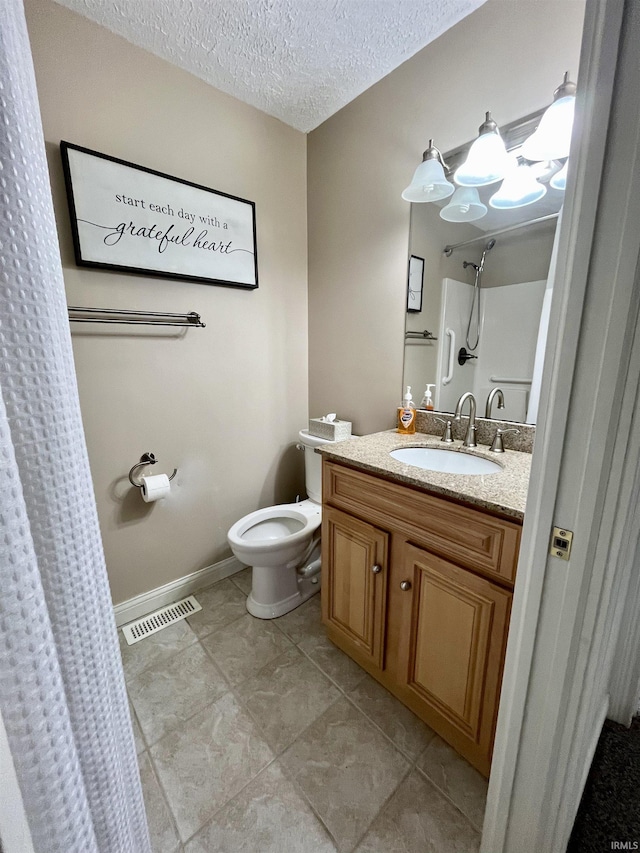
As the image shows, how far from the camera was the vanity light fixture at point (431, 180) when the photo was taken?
134 centimetres

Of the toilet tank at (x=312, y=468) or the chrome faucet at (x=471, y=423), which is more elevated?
the chrome faucet at (x=471, y=423)

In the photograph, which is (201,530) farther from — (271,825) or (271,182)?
(271,182)

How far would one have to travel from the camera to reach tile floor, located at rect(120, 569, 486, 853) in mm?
917

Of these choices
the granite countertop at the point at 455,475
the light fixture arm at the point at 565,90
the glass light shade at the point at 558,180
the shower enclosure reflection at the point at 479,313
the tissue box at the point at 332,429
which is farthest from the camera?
the tissue box at the point at 332,429

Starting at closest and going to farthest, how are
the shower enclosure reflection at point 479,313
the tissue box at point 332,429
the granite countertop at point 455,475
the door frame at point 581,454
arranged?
1. the door frame at point 581,454
2. the granite countertop at point 455,475
3. the shower enclosure reflection at point 479,313
4. the tissue box at point 332,429

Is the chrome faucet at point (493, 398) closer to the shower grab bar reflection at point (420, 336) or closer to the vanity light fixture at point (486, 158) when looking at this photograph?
the shower grab bar reflection at point (420, 336)

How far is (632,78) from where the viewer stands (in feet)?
1.55

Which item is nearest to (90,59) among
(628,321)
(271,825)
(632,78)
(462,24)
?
(462,24)

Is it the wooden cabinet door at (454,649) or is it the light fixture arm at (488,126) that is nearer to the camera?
the wooden cabinet door at (454,649)

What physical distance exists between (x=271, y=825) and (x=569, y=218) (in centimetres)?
156

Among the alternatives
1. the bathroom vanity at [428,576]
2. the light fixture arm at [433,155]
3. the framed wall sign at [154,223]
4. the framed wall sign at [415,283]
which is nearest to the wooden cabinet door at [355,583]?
the bathroom vanity at [428,576]

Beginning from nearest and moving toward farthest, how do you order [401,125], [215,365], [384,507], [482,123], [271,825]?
[271,825] → [384,507] → [482,123] → [401,125] → [215,365]

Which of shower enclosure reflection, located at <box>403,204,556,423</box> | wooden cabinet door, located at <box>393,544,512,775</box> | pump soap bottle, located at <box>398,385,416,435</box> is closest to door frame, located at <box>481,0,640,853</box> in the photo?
wooden cabinet door, located at <box>393,544,512,775</box>

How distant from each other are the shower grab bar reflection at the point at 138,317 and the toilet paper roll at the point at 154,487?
27.5 inches
